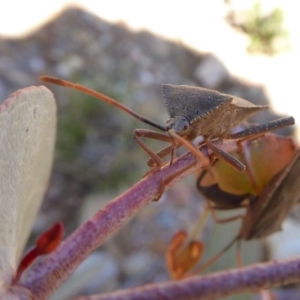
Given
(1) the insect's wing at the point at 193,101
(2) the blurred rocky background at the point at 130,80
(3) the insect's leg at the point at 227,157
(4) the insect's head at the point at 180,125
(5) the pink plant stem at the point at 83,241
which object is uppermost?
(1) the insect's wing at the point at 193,101

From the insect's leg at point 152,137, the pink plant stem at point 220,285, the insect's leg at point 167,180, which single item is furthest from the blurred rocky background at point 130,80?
the pink plant stem at point 220,285

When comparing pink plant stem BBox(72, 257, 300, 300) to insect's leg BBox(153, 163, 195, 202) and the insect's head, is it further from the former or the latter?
the insect's head

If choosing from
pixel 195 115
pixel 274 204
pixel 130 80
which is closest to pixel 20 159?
pixel 195 115

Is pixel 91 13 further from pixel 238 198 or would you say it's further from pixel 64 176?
pixel 238 198

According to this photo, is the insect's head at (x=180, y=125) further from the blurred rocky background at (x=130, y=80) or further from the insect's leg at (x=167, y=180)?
the blurred rocky background at (x=130, y=80)

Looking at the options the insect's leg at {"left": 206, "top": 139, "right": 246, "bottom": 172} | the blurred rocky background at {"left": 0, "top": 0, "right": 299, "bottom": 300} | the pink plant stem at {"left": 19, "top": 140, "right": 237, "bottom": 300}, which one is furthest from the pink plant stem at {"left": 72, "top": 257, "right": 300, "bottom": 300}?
the blurred rocky background at {"left": 0, "top": 0, "right": 299, "bottom": 300}

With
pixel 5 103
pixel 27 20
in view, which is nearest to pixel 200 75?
pixel 27 20

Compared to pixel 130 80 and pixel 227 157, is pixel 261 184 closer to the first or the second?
pixel 227 157
